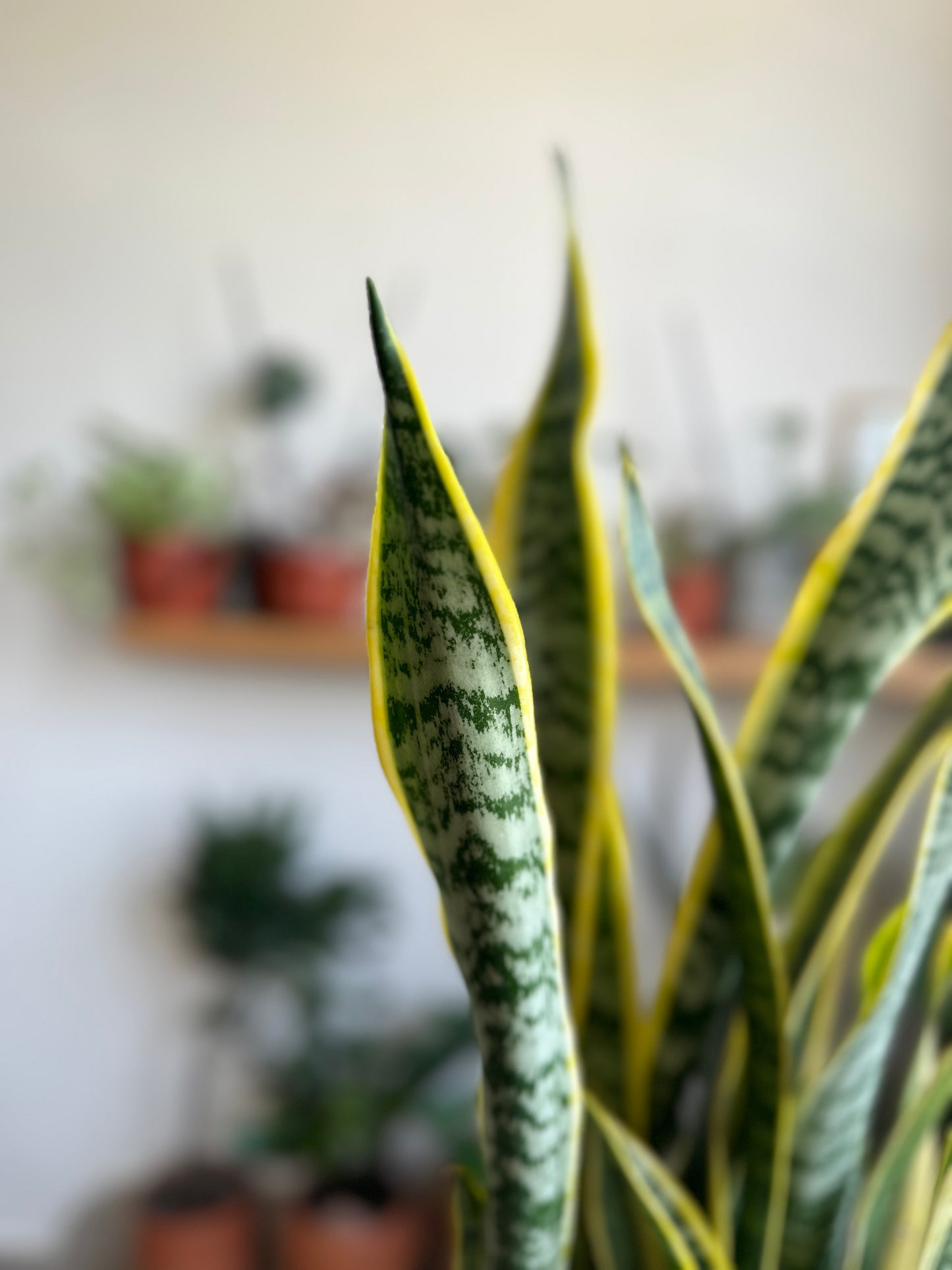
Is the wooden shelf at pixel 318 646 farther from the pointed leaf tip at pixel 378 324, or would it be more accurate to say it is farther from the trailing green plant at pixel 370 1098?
the pointed leaf tip at pixel 378 324

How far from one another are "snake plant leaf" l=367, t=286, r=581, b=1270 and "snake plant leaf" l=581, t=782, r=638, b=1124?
135 mm

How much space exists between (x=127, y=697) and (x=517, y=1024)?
1.17 meters

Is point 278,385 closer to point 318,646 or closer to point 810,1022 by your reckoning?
point 318,646

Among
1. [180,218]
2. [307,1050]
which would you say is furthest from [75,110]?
[307,1050]

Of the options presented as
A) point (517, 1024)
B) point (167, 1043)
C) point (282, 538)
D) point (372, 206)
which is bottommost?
point (167, 1043)

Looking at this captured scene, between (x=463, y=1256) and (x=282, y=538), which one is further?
(x=282, y=538)

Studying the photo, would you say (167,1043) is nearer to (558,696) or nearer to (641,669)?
(641,669)

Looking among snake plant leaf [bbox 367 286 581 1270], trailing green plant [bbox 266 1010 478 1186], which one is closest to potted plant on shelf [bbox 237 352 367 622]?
trailing green plant [bbox 266 1010 478 1186]

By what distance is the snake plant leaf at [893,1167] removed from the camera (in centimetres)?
38

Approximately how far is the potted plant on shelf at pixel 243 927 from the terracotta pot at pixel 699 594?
1.68 feet

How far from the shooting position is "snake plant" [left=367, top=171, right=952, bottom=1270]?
0.76 feet

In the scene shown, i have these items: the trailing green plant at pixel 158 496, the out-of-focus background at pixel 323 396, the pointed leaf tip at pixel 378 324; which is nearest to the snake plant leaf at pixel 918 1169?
the pointed leaf tip at pixel 378 324

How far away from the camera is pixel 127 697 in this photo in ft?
4.37

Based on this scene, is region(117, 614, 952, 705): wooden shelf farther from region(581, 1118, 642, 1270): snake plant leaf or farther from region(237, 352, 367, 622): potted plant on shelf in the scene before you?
region(581, 1118, 642, 1270): snake plant leaf
